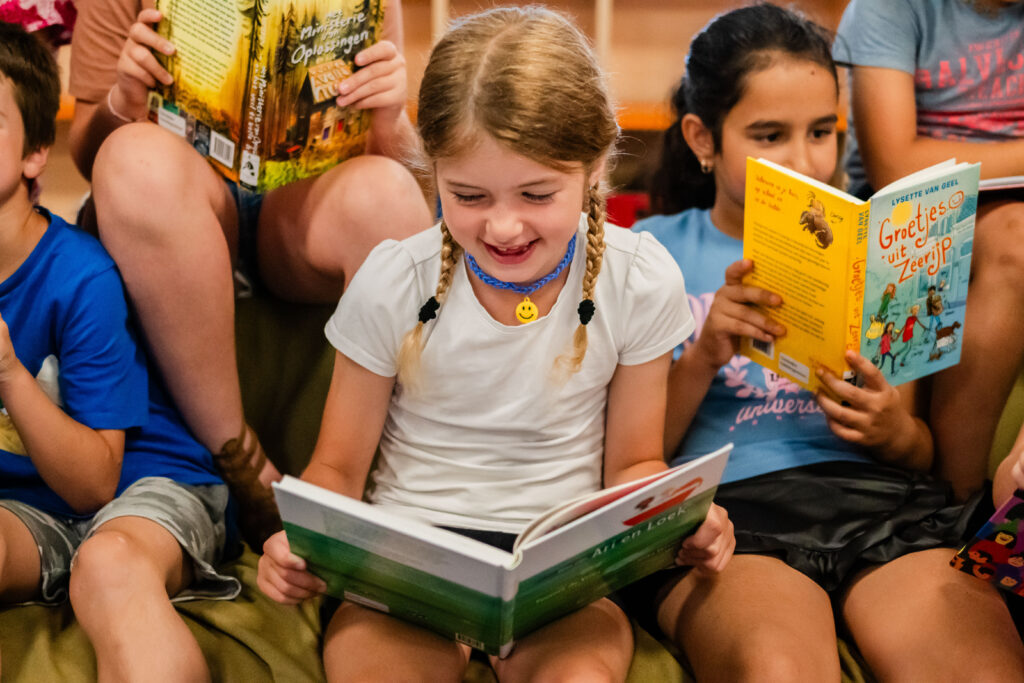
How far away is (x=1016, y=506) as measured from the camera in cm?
95

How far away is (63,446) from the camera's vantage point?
1129 mm

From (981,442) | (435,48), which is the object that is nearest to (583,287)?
(435,48)

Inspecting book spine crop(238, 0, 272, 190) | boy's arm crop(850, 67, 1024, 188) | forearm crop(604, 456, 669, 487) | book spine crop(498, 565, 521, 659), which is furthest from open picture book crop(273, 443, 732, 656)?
boy's arm crop(850, 67, 1024, 188)

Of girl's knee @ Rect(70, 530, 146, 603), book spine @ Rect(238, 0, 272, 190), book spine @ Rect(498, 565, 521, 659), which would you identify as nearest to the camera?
book spine @ Rect(498, 565, 521, 659)

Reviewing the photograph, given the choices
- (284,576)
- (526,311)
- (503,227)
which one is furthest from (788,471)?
(284,576)

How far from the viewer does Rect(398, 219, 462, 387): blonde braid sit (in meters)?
1.11

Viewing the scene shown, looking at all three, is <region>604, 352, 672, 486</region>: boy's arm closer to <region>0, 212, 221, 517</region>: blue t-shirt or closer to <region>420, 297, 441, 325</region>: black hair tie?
<region>420, 297, 441, 325</region>: black hair tie

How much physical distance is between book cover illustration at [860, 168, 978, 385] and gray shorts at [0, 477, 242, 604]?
30.7 inches

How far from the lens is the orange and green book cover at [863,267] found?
3.67ft

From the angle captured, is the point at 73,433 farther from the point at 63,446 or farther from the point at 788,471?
the point at 788,471

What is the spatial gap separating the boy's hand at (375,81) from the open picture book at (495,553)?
57 centimetres

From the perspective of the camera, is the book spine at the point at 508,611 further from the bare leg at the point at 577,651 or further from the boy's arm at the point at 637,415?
the boy's arm at the point at 637,415

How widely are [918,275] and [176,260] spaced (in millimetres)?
863

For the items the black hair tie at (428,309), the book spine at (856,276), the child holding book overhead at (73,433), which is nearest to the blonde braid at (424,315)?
the black hair tie at (428,309)
